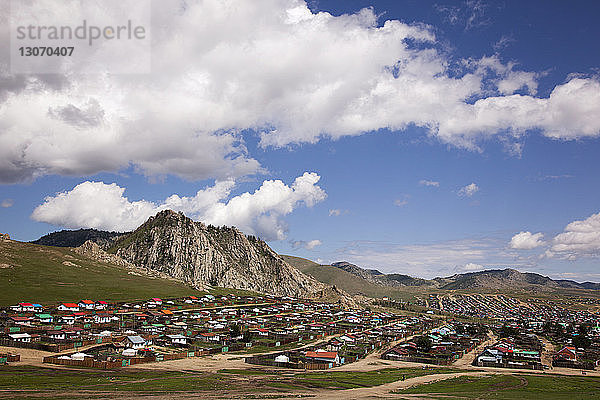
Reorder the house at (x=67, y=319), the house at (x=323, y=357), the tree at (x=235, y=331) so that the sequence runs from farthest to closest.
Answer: the house at (x=67, y=319)
the tree at (x=235, y=331)
the house at (x=323, y=357)

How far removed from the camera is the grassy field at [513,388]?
60.6 metres

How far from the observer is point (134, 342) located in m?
92.4

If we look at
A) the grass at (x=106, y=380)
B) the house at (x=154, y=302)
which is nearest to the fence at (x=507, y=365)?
the grass at (x=106, y=380)

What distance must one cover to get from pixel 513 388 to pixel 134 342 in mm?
74359

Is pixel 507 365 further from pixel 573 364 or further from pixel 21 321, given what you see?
pixel 21 321

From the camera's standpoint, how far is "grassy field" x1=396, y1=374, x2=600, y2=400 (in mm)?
60625

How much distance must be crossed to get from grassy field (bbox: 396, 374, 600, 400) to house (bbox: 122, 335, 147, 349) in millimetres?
56934

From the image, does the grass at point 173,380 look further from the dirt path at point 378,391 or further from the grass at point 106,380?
the dirt path at point 378,391

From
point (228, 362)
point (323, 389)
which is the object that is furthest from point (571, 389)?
point (228, 362)

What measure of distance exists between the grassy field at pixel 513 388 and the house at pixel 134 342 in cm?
5693

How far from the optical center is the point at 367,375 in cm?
7819

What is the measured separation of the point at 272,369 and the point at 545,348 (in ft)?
304

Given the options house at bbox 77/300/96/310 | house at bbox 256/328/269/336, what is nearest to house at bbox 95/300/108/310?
house at bbox 77/300/96/310

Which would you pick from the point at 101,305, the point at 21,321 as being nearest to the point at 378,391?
the point at 21,321
